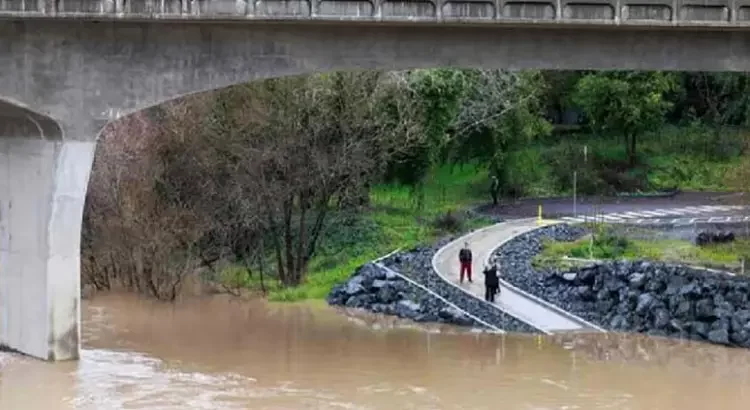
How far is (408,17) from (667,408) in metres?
8.36

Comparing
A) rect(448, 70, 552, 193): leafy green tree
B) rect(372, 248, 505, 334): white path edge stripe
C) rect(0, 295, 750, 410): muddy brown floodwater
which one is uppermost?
rect(448, 70, 552, 193): leafy green tree

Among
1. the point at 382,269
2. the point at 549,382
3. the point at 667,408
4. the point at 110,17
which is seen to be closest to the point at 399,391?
the point at 549,382

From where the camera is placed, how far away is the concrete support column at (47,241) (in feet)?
75.8

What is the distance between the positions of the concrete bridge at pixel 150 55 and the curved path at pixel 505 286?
6302mm

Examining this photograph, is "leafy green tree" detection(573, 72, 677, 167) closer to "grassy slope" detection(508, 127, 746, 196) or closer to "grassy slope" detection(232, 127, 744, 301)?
"grassy slope" detection(508, 127, 746, 196)

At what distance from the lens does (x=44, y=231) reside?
23109mm

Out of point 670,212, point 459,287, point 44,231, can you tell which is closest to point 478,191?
point 670,212

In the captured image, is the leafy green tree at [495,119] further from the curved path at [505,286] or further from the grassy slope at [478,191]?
the curved path at [505,286]

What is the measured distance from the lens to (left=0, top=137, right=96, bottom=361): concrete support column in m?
23.1

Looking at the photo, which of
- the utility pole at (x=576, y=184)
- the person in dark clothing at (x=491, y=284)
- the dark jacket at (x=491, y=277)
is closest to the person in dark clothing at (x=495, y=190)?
the utility pole at (x=576, y=184)

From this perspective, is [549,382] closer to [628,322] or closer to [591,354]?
[591,354]

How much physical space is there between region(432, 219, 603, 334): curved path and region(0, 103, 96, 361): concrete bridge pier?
1029 cm

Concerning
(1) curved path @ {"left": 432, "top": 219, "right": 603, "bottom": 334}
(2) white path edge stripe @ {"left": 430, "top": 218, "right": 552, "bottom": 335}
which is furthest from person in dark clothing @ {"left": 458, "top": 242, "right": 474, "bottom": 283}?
(2) white path edge stripe @ {"left": 430, "top": 218, "right": 552, "bottom": 335}

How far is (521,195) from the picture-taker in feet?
155
